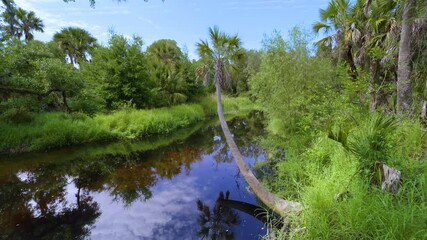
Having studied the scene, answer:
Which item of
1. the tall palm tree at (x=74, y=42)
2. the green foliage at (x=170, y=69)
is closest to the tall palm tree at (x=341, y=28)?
the green foliage at (x=170, y=69)

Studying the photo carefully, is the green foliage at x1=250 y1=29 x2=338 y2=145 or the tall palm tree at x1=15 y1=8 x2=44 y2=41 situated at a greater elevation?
the tall palm tree at x1=15 y1=8 x2=44 y2=41

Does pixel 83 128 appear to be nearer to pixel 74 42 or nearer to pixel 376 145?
pixel 376 145

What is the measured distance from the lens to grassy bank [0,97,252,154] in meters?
10.7

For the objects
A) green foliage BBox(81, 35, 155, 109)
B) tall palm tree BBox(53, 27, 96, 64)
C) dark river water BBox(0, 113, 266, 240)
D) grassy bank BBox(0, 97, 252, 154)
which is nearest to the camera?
→ dark river water BBox(0, 113, 266, 240)

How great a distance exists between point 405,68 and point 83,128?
13448mm

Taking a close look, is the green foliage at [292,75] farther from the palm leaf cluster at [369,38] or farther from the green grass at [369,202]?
the green grass at [369,202]

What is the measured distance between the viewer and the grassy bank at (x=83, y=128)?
1072 cm

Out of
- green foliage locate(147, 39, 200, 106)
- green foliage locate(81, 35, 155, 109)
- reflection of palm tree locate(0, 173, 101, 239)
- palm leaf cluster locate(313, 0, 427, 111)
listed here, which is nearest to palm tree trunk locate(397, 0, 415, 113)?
palm leaf cluster locate(313, 0, 427, 111)

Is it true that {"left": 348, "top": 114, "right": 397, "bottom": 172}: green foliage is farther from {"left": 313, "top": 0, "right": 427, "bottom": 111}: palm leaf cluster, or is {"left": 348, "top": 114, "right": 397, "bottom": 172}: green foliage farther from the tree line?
the tree line

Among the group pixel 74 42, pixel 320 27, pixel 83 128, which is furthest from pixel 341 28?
pixel 74 42

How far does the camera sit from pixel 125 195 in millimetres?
7039

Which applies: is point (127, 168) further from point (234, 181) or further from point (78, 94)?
point (78, 94)

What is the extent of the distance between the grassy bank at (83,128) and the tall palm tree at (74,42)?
1512 cm

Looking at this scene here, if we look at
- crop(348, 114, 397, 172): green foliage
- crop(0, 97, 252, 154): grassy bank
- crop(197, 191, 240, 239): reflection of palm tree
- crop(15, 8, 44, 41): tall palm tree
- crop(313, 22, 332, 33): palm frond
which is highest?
crop(15, 8, 44, 41): tall palm tree
